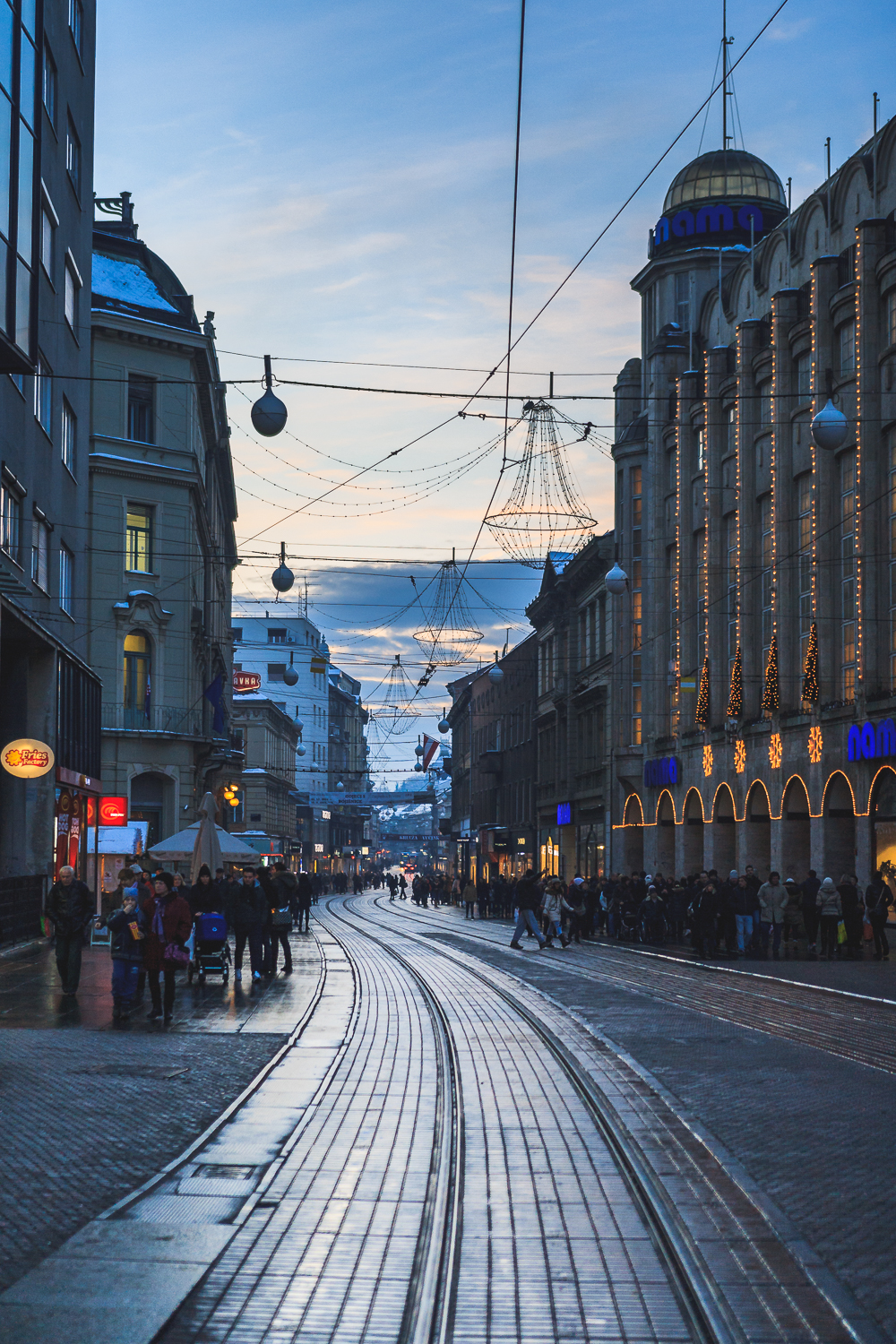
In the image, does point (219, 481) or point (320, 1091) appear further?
point (219, 481)

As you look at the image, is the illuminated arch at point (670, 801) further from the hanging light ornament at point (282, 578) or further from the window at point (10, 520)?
the window at point (10, 520)

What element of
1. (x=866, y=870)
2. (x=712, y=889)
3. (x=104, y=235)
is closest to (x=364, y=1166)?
(x=712, y=889)

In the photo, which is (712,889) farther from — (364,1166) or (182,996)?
(364,1166)

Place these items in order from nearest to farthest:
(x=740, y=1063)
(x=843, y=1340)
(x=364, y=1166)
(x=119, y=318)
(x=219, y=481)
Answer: (x=843, y=1340) → (x=364, y=1166) → (x=740, y=1063) → (x=119, y=318) → (x=219, y=481)

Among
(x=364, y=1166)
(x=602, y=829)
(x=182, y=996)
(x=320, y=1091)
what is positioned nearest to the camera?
(x=364, y=1166)

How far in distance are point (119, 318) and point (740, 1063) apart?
40.0 meters

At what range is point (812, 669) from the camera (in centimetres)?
3844

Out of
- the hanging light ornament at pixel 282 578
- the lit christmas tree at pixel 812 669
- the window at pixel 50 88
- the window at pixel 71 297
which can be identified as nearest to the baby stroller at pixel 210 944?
the hanging light ornament at pixel 282 578

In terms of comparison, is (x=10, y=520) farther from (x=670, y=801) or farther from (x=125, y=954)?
(x=670, y=801)

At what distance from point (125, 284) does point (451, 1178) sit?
155ft

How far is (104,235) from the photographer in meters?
52.1

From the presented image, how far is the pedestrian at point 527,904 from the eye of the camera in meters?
33.5

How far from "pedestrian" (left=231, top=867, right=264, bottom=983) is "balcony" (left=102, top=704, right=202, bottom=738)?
27.9 m

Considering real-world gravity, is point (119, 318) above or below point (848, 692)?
above
